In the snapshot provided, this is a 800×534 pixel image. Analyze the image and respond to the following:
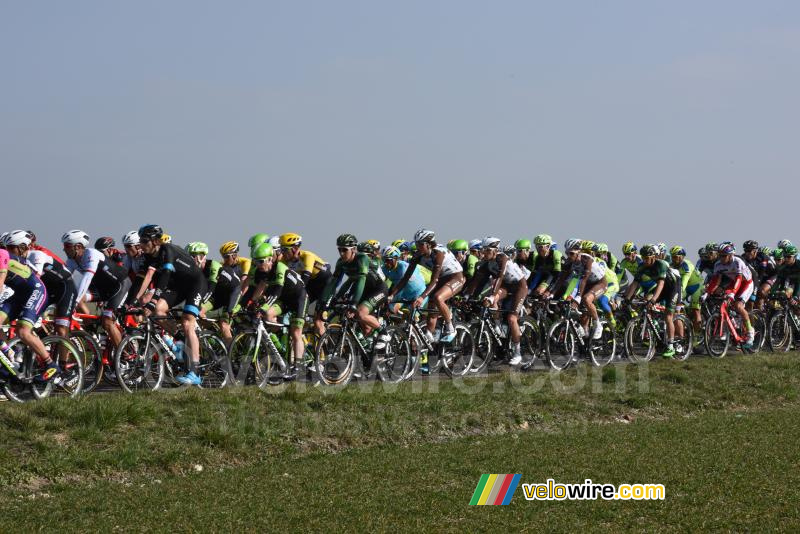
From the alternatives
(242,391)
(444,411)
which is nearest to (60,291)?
(242,391)

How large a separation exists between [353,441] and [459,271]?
5785 mm

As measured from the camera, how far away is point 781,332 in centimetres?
2217

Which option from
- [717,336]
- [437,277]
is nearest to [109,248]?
[437,277]

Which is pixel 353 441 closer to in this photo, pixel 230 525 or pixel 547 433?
pixel 547 433

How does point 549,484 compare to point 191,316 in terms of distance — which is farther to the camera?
point 191,316

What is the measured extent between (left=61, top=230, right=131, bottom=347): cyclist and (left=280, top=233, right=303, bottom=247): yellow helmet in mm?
2304

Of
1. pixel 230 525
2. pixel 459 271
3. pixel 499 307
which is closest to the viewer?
pixel 230 525

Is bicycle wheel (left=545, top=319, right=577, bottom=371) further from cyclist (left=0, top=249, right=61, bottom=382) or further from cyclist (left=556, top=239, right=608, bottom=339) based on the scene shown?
cyclist (left=0, top=249, right=61, bottom=382)

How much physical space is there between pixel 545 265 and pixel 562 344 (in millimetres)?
2082

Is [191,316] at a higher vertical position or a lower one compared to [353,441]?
higher

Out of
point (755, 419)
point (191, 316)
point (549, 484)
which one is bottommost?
point (755, 419)

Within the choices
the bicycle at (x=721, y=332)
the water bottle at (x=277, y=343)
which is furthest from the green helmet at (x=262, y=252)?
the bicycle at (x=721, y=332)

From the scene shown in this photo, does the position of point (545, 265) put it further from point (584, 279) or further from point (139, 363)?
point (139, 363)

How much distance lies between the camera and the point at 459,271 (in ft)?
53.6
